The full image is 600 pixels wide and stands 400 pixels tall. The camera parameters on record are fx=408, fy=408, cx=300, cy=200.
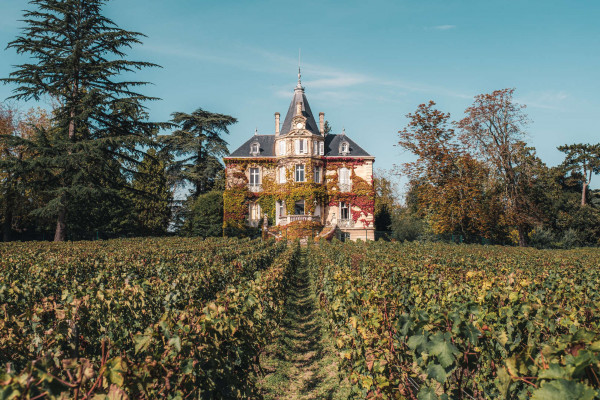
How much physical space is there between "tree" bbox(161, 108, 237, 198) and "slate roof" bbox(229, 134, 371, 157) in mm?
2145

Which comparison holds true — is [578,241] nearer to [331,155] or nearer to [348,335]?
[331,155]

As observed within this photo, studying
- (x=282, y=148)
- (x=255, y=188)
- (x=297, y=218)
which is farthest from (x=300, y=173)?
(x=255, y=188)

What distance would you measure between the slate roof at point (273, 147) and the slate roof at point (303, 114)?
200 centimetres

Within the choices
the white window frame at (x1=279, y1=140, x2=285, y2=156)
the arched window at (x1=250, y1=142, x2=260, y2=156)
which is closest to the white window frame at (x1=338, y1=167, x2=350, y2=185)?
the white window frame at (x1=279, y1=140, x2=285, y2=156)

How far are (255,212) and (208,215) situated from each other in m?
4.17

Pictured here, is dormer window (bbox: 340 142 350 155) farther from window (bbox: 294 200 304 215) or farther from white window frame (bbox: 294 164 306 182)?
window (bbox: 294 200 304 215)

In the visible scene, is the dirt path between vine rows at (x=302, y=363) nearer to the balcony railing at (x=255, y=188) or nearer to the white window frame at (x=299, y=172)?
the white window frame at (x=299, y=172)

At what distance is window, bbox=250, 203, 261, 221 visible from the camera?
3678 centimetres

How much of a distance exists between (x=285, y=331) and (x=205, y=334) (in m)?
5.43

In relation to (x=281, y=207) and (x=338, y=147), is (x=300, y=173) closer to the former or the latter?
(x=281, y=207)

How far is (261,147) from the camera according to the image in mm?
38969

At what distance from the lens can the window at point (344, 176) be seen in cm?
3719

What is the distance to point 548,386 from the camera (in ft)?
6.02

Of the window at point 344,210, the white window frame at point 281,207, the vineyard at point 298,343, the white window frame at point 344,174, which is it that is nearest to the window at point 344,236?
the window at point 344,210
